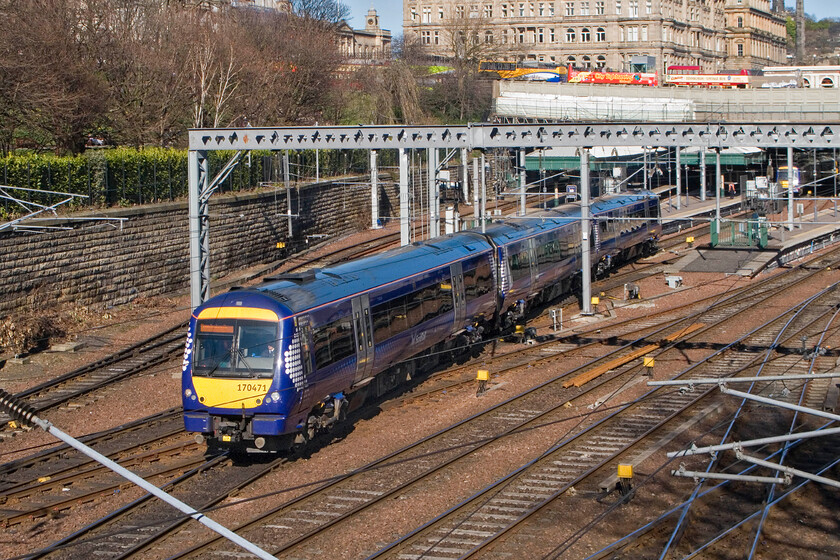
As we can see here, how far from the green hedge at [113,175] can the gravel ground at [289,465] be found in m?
3.55

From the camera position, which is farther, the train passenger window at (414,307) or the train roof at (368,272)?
the train passenger window at (414,307)

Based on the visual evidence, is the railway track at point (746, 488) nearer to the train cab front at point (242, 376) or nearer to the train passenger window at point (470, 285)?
the train cab front at point (242, 376)

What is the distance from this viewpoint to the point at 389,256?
18.2m

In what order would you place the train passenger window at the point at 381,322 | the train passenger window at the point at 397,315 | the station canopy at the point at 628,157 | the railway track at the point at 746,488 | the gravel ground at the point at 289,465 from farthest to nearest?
the station canopy at the point at 628,157
the train passenger window at the point at 397,315
the train passenger window at the point at 381,322
the gravel ground at the point at 289,465
the railway track at the point at 746,488

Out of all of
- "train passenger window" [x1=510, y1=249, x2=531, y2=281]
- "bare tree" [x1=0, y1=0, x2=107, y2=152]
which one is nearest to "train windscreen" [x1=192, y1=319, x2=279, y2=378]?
"train passenger window" [x1=510, y1=249, x2=531, y2=281]

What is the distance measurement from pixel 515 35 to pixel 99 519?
8486 centimetres

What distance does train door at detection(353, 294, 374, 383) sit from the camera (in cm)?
1527

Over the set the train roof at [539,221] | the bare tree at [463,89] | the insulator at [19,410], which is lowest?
the insulator at [19,410]

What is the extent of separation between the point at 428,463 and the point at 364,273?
3.85 meters

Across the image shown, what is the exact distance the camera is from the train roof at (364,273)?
1430cm

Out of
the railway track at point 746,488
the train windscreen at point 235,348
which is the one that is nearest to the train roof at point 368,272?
the train windscreen at point 235,348

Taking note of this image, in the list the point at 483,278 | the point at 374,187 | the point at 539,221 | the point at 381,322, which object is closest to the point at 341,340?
the point at 381,322

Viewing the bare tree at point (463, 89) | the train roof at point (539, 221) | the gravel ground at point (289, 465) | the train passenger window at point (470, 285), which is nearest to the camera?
the gravel ground at point (289, 465)

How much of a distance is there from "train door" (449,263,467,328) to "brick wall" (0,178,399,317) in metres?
9.85
